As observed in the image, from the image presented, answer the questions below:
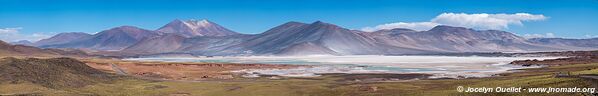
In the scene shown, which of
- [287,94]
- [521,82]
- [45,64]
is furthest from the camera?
[45,64]

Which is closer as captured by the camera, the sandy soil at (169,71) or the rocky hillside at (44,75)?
the rocky hillside at (44,75)

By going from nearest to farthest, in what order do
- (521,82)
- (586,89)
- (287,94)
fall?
(586,89) → (521,82) → (287,94)

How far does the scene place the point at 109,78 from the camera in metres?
107

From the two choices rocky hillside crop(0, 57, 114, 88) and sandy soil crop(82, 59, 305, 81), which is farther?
sandy soil crop(82, 59, 305, 81)

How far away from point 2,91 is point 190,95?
23.4 metres

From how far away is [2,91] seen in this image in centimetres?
7744

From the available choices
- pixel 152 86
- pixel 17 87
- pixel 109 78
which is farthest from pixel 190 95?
pixel 109 78

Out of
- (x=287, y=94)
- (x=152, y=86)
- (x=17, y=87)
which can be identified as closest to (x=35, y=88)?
(x=17, y=87)

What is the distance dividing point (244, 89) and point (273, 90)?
5145mm

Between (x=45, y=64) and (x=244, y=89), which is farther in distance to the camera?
(x=45, y=64)

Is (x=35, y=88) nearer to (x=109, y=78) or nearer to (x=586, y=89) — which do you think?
(x=109, y=78)

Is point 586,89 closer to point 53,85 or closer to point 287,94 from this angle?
point 287,94

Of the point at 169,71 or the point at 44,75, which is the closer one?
the point at 44,75

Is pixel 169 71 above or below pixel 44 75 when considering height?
above
